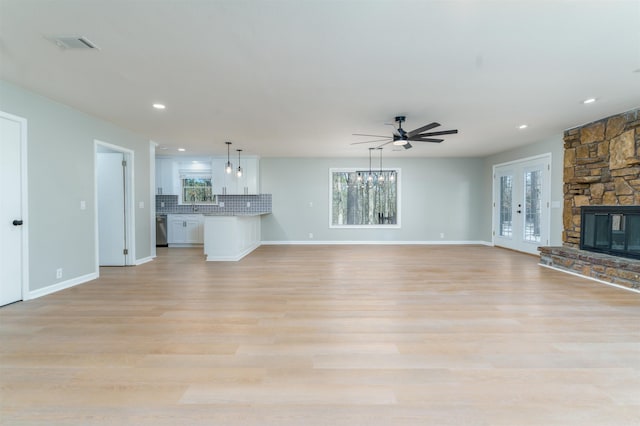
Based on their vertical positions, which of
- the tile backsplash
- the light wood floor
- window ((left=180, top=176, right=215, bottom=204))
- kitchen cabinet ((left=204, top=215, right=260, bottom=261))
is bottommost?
the light wood floor

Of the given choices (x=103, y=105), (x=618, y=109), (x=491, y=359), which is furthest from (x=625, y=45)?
(x=103, y=105)

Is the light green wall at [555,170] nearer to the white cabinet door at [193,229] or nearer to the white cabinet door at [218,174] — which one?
the white cabinet door at [218,174]

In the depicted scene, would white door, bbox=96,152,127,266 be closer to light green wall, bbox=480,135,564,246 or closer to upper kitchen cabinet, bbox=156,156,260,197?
upper kitchen cabinet, bbox=156,156,260,197

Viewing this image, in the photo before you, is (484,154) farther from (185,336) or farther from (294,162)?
(185,336)

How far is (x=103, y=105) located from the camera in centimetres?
382

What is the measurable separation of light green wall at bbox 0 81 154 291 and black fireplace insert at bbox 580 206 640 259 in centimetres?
786

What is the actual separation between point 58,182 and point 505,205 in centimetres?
887

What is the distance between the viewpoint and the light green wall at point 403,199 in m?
8.08

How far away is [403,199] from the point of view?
26.7 feet

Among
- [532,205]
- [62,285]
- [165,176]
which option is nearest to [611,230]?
[532,205]

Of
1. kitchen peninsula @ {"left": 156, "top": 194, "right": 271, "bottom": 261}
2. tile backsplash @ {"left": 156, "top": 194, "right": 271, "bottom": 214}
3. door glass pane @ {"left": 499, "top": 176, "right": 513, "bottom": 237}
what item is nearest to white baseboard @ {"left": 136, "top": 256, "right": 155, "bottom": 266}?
kitchen peninsula @ {"left": 156, "top": 194, "right": 271, "bottom": 261}

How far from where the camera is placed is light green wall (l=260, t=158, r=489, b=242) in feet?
26.5

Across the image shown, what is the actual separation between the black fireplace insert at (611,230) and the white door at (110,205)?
8.04 meters

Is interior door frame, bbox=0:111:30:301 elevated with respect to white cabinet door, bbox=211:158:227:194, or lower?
lower
